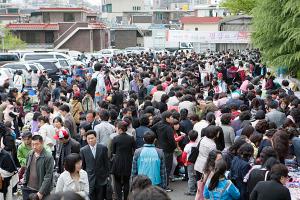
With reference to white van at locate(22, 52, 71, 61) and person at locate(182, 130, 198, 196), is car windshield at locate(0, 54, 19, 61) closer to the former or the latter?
white van at locate(22, 52, 71, 61)

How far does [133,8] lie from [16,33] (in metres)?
56.2

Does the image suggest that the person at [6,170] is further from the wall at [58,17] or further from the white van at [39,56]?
the wall at [58,17]

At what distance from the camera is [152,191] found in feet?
15.0

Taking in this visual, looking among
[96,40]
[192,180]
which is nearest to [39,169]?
[192,180]

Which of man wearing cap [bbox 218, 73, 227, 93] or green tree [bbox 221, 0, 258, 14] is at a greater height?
green tree [bbox 221, 0, 258, 14]

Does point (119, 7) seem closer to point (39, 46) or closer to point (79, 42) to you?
point (79, 42)

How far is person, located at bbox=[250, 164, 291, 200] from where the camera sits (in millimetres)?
6941

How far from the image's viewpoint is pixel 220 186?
7.52 meters

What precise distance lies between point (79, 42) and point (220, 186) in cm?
6274

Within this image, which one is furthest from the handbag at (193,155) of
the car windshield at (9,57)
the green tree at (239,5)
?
the green tree at (239,5)

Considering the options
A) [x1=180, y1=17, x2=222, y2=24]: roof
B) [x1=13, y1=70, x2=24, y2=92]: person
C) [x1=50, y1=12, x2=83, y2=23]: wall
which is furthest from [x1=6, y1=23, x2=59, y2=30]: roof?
[x1=13, y1=70, x2=24, y2=92]: person

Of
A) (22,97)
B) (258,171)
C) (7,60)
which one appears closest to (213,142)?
(258,171)

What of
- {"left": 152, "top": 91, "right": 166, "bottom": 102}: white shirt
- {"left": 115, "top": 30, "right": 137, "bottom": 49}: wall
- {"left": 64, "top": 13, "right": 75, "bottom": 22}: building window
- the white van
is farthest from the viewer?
{"left": 115, "top": 30, "right": 137, "bottom": 49}: wall

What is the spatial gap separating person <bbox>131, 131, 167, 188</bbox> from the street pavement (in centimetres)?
196
